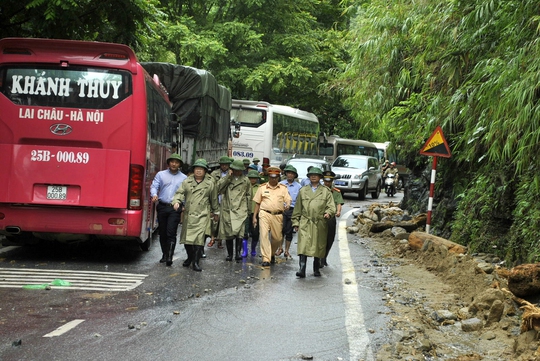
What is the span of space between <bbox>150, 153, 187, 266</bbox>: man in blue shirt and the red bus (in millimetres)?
832

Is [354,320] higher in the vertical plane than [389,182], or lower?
lower

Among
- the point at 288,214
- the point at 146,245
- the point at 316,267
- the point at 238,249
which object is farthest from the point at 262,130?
the point at 316,267

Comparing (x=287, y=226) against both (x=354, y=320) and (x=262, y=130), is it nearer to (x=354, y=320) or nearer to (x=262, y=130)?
(x=354, y=320)

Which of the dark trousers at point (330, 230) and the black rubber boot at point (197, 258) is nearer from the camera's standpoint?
the black rubber boot at point (197, 258)

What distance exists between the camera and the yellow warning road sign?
14906mm

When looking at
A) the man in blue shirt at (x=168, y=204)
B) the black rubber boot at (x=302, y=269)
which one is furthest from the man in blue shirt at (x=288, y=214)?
the man in blue shirt at (x=168, y=204)

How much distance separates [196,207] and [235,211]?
3.80ft

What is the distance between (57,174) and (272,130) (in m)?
23.0

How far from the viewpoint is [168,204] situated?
1222 centimetres

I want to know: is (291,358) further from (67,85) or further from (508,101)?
(67,85)

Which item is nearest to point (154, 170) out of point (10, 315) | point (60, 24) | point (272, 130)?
point (60, 24)

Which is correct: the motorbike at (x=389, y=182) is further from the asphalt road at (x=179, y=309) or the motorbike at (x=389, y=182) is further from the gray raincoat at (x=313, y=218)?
the gray raincoat at (x=313, y=218)

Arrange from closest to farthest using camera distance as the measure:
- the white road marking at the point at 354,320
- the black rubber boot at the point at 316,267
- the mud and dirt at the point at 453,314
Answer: the white road marking at the point at 354,320
the mud and dirt at the point at 453,314
the black rubber boot at the point at 316,267

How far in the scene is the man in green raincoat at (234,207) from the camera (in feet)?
42.1
